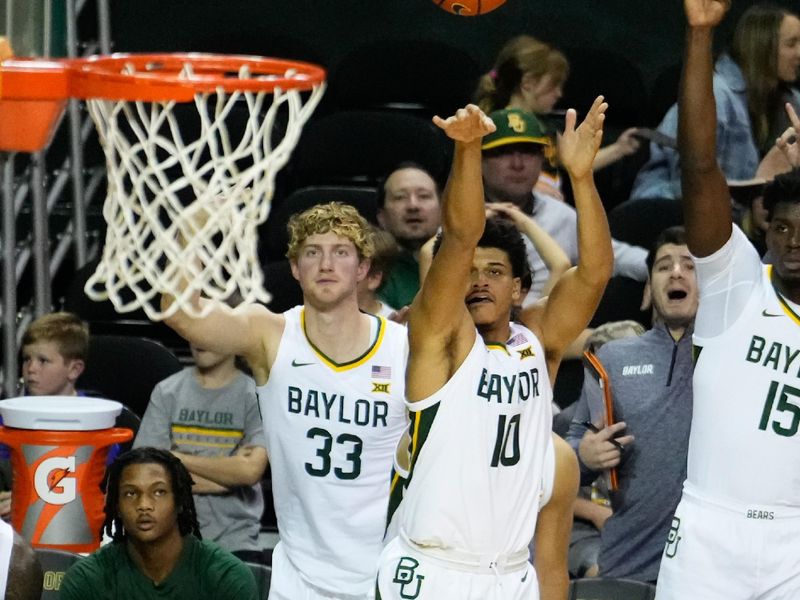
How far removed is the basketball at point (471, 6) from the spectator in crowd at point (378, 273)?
1022 millimetres

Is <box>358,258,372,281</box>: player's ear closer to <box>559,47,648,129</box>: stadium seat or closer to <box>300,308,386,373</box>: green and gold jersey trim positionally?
<box>300,308,386,373</box>: green and gold jersey trim

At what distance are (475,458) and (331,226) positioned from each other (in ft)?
3.79

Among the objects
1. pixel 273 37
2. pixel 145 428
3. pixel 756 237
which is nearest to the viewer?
pixel 145 428

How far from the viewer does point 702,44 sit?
4.40 m

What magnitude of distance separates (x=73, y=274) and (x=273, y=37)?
78.7 inches

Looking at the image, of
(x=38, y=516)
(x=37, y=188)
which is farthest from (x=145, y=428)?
(x=37, y=188)

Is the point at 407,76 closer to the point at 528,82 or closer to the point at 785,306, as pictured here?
the point at 528,82

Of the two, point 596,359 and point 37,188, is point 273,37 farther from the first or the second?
point 596,359

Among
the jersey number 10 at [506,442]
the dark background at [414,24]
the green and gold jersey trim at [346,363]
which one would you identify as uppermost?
the dark background at [414,24]

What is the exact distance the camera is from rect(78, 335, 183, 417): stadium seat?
22.2 feet

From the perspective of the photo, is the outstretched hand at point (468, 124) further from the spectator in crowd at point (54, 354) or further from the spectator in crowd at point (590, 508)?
the spectator in crowd at point (54, 354)

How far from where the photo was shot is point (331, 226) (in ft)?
17.3

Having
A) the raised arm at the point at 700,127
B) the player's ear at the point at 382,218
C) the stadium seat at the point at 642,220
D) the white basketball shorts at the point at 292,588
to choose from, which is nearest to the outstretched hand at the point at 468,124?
the raised arm at the point at 700,127

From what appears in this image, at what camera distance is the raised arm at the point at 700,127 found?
4.40 metres
